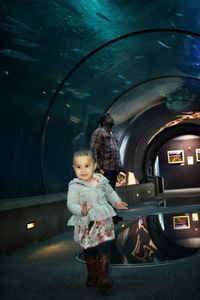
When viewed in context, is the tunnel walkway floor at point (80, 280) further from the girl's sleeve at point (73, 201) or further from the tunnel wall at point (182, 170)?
the tunnel wall at point (182, 170)

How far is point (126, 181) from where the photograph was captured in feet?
59.9

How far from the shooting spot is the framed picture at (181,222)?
748 cm

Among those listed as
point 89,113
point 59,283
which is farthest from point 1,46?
point 89,113

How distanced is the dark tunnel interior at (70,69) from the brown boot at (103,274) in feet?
10.1

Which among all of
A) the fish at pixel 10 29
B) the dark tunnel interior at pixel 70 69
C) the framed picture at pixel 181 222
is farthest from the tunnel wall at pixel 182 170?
the fish at pixel 10 29

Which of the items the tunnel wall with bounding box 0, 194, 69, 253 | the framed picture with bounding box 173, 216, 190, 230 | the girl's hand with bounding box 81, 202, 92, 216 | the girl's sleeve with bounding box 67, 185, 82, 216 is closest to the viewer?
the girl's hand with bounding box 81, 202, 92, 216

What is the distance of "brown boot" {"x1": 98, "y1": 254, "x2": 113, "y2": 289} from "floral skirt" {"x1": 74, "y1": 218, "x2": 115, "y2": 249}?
0.44 ft

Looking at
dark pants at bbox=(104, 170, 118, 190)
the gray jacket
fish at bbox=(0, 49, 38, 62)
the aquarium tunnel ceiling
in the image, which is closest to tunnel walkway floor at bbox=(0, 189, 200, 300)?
the gray jacket

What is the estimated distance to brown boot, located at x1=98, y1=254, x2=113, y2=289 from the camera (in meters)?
3.67

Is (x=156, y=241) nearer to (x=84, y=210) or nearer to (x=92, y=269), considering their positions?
(x=92, y=269)

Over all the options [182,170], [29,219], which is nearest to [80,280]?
[29,219]

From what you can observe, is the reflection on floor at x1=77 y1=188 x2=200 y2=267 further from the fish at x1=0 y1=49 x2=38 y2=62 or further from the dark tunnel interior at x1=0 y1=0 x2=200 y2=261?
the fish at x1=0 y1=49 x2=38 y2=62

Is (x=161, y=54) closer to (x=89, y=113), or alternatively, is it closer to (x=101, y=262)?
(x=89, y=113)

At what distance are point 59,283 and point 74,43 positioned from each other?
5.21m
